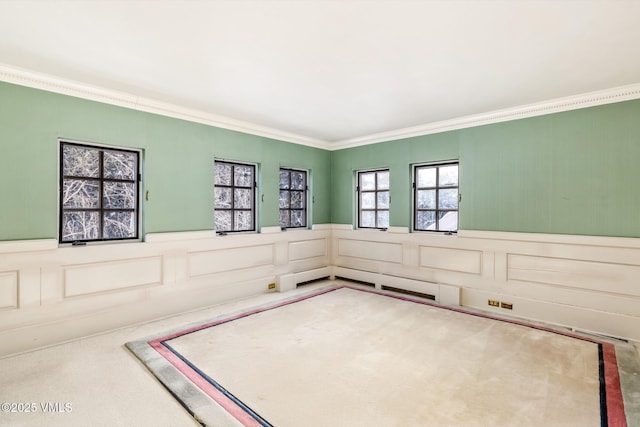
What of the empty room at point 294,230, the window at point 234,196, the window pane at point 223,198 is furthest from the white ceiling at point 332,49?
the window pane at point 223,198

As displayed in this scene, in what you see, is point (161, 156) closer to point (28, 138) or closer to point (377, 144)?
point (28, 138)

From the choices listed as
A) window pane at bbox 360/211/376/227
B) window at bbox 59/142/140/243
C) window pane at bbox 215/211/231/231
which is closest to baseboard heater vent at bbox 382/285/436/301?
window pane at bbox 360/211/376/227

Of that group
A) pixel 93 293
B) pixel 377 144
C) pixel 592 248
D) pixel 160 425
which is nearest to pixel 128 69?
pixel 93 293

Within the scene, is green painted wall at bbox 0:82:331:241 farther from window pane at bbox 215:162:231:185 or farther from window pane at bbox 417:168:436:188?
window pane at bbox 417:168:436:188

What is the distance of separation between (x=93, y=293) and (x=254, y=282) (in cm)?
205

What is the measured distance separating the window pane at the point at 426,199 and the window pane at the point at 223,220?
297 cm

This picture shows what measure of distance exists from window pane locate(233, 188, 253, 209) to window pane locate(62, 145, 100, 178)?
5.81 ft

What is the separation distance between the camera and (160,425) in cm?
197

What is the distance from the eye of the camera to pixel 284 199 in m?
5.54

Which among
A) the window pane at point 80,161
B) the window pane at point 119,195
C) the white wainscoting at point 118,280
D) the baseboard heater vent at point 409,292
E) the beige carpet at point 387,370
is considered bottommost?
the beige carpet at point 387,370

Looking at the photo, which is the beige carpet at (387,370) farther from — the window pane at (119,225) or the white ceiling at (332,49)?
the white ceiling at (332,49)

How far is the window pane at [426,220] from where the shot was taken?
494 centimetres

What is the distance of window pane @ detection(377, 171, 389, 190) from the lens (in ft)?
18.1

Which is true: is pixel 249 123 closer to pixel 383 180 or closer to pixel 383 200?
pixel 383 180
